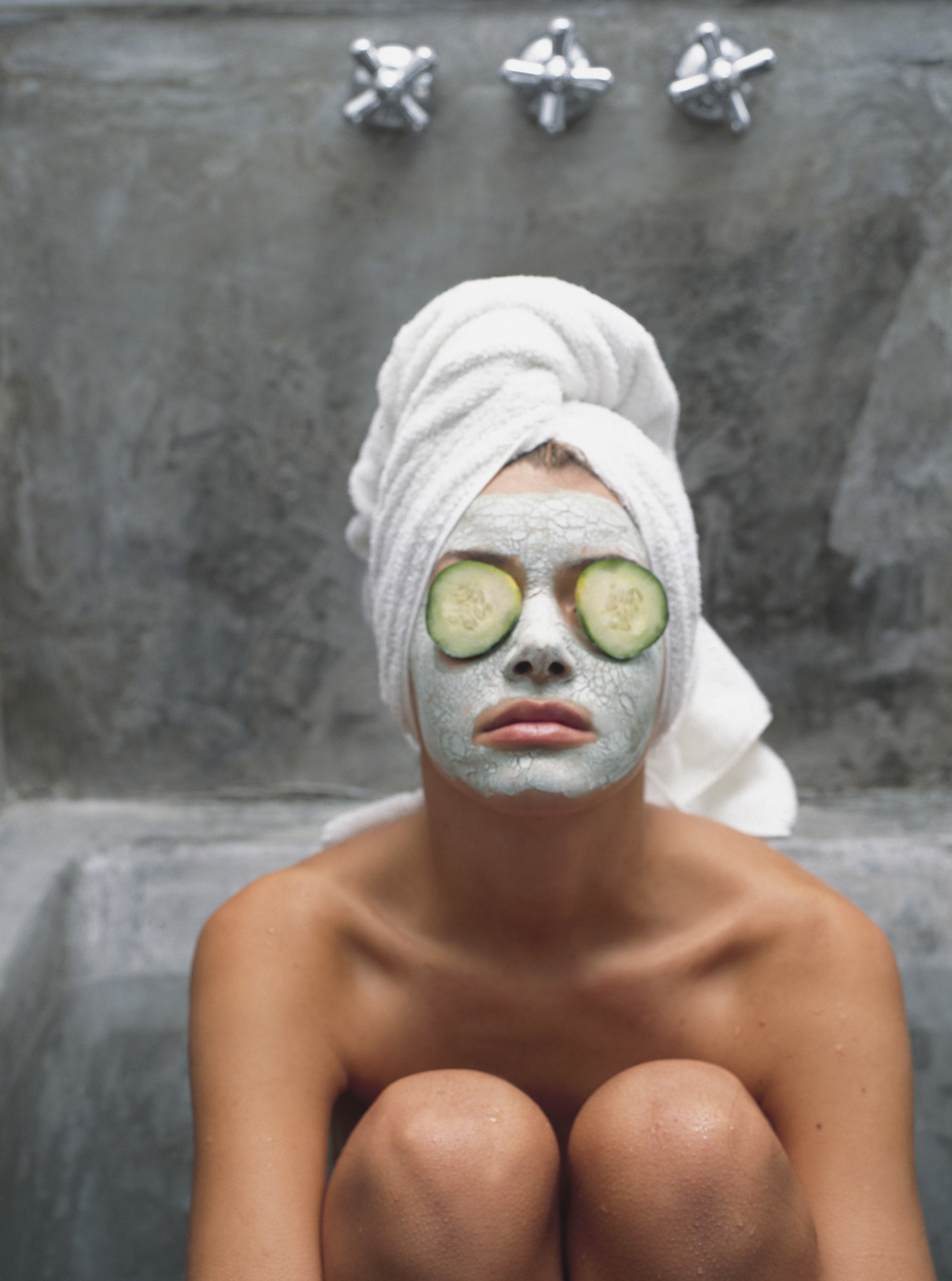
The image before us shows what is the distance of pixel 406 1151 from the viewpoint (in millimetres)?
712

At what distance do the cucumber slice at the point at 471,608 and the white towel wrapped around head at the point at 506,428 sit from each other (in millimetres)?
54

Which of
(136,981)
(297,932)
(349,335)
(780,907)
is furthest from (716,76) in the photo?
(136,981)

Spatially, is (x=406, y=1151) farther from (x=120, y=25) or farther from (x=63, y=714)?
(x=120, y=25)

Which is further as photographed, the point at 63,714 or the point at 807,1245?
the point at 63,714

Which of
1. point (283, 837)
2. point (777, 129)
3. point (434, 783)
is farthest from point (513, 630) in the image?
point (777, 129)

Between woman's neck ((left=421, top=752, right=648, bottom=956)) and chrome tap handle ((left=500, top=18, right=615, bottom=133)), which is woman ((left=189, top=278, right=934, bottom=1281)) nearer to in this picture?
woman's neck ((left=421, top=752, right=648, bottom=956))

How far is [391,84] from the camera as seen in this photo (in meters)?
1.29

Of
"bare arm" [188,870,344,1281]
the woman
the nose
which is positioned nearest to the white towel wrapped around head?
the woman

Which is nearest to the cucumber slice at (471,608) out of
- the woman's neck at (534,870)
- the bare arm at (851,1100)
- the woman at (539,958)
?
the woman at (539,958)

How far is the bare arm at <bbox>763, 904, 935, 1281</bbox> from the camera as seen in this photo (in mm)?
753

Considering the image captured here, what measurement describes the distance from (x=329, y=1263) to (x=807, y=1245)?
31 cm

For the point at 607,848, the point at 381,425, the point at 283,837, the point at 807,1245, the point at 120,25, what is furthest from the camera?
the point at 283,837

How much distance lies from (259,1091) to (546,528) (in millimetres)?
446

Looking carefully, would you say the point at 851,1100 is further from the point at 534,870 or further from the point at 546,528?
the point at 546,528
